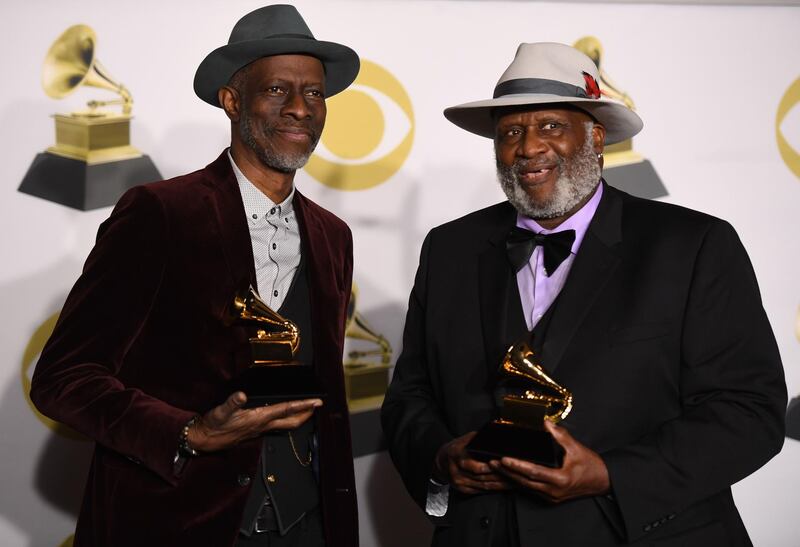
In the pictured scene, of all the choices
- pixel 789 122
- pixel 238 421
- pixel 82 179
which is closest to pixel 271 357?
pixel 238 421

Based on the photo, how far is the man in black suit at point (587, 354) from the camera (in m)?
2.19

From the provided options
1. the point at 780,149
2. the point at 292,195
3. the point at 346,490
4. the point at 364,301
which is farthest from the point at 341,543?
the point at 780,149

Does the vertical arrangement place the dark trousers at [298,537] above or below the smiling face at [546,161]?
below

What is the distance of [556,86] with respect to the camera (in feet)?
8.23

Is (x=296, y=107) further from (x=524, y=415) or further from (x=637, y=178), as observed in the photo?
(x=637, y=178)

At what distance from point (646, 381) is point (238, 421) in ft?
3.23

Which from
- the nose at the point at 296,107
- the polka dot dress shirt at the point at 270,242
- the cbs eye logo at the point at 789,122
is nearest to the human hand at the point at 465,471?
the polka dot dress shirt at the point at 270,242

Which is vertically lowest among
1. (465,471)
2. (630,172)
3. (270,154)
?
(465,471)

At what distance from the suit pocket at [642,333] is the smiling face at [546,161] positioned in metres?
0.41

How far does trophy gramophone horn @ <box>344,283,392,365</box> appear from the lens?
156 inches

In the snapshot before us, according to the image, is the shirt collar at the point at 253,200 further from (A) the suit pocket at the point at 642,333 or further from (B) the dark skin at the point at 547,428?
(A) the suit pocket at the point at 642,333

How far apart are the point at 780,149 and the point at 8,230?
352cm

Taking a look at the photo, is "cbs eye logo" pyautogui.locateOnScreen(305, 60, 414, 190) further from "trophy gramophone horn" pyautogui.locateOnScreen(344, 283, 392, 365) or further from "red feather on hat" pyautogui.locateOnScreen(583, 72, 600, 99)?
"red feather on hat" pyautogui.locateOnScreen(583, 72, 600, 99)

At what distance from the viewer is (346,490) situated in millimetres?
2574
